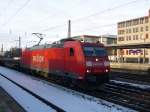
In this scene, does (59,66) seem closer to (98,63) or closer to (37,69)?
(98,63)

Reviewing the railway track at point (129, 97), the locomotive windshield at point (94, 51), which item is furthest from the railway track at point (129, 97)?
the locomotive windshield at point (94, 51)

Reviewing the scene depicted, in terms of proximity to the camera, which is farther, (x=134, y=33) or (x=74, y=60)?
(x=134, y=33)

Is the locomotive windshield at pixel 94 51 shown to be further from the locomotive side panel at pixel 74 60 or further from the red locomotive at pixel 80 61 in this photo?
the locomotive side panel at pixel 74 60

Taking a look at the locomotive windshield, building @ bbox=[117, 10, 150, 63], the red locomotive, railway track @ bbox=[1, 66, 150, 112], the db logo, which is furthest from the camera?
building @ bbox=[117, 10, 150, 63]

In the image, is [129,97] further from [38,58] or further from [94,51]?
[38,58]

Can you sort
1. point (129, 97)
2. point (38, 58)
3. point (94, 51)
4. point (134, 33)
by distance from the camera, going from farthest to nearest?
point (134, 33) < point (38, 58) < point (94, 51) < point (129, 97)

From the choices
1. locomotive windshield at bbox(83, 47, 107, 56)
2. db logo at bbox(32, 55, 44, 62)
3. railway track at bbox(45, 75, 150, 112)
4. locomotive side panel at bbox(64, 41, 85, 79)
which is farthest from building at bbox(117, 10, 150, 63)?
railway track at bbox(45, 75, 150, 112)

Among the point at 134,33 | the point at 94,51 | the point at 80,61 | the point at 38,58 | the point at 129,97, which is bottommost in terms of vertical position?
the point at 129,97

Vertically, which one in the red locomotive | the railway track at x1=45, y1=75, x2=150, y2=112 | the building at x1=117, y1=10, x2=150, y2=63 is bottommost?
the railway track at x1=45, y1=75, x2=150, y2=112

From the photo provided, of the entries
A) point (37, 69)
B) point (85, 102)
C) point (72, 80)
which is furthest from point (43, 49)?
point (85, 102)

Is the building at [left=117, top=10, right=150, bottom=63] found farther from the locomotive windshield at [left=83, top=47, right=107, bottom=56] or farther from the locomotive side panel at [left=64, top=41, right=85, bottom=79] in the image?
the locomotive windshield at [left=83, top=47, right=107, bottom=56]

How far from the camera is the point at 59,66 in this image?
2414 centimetres

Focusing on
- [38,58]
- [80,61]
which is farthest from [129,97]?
[38,58]

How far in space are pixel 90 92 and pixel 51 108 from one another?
6.73 m
